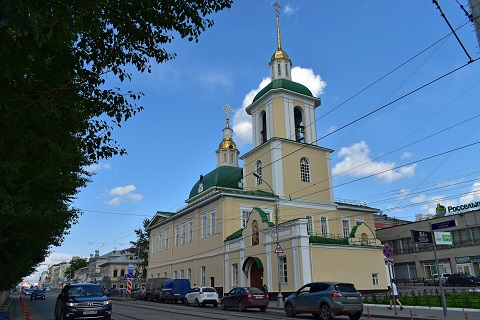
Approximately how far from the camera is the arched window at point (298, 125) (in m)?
43.0

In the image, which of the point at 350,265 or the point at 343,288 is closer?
the point at 343,288

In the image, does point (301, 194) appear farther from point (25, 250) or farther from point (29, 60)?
point (29, 60)

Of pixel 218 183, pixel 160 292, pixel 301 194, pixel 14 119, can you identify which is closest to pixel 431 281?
pixel 301 194

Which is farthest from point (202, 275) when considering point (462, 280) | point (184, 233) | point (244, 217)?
point (462, 280)

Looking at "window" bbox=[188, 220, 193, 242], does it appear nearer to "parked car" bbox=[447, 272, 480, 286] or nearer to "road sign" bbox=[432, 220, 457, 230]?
"parked car" bbox=[447, 272, 480, 286]

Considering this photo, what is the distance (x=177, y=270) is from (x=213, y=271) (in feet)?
33.7

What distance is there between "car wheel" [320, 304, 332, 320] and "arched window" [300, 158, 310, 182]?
978 inches

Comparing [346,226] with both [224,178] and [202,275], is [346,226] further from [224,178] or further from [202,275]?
[202,275]

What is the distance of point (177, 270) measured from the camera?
47406 mm

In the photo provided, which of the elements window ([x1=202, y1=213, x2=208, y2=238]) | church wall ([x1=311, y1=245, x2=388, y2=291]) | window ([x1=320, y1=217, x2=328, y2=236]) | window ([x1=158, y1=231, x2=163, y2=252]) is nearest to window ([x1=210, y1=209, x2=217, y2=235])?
window ([x1=202, y1=213, x2=208, y2=238])

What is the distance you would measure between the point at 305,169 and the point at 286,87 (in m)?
9.33

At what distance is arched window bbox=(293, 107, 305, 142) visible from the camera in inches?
1693

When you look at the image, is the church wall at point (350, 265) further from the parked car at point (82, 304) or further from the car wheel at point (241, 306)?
the parked car at point (82, 304)

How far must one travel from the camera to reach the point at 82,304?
1316 centimetres
